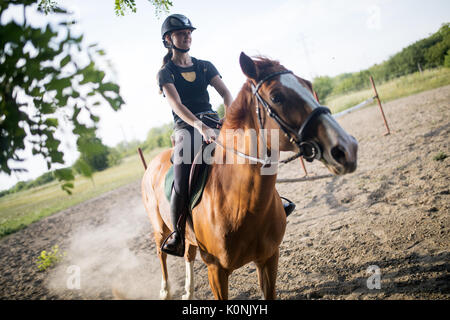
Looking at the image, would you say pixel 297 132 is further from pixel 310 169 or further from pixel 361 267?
pixel 310 169

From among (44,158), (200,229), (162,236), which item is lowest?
(162,236)

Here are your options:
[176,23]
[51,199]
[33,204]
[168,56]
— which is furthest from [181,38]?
[51,199]

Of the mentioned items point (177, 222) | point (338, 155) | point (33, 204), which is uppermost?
point (338, 155)

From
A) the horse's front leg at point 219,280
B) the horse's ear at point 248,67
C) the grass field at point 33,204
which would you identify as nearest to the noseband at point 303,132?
the horse's ear at point 248,67

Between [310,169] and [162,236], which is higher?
[162,236]

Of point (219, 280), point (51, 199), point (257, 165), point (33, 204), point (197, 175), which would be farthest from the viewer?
point (51, 199)

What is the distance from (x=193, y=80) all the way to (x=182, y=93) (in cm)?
23

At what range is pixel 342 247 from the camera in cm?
383

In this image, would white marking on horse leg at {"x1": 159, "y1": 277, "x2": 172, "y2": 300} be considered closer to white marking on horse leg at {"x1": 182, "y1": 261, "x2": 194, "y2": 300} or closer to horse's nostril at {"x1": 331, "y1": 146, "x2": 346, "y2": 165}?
white marking on horse leg at {"x1": 182, "y1": 261, "x2": 194, "y2": 300}

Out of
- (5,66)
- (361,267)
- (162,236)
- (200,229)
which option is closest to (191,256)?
(162,236)

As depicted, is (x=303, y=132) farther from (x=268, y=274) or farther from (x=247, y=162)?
(x=268, y=274)

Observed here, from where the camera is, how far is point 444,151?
237 inches

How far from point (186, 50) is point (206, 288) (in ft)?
13.0

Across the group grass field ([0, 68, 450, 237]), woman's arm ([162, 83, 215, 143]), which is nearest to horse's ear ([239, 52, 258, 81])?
woman's arm ([162, 83, 215, 143])
